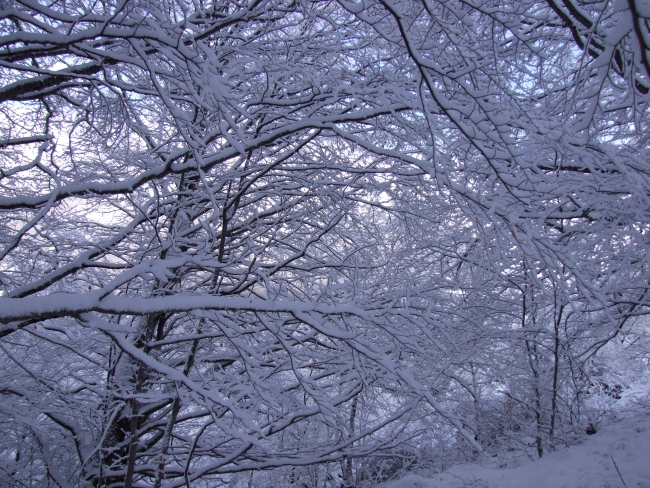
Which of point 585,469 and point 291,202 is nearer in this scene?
point 291,202

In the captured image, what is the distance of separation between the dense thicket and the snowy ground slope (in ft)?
1.72

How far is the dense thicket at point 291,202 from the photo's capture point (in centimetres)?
217

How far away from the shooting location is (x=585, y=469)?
5039 mm

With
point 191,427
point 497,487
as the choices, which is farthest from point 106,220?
point 497,487

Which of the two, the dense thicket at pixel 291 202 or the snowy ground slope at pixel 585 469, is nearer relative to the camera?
the dense thicket at pixel 291 202

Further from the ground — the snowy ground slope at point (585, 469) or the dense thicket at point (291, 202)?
the dense thicket at point (291, 202)

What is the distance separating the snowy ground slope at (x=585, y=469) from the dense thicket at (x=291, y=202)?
0.52 metres

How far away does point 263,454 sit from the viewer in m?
3.84

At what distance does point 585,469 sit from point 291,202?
5.26 meters

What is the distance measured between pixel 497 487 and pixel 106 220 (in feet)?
21.6

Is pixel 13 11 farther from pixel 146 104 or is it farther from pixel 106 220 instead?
pixel 106 220

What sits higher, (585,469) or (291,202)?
(291,202)

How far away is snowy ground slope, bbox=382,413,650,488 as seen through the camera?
4570 millimetres

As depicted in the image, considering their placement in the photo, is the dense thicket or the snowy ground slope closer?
the dense thicket
